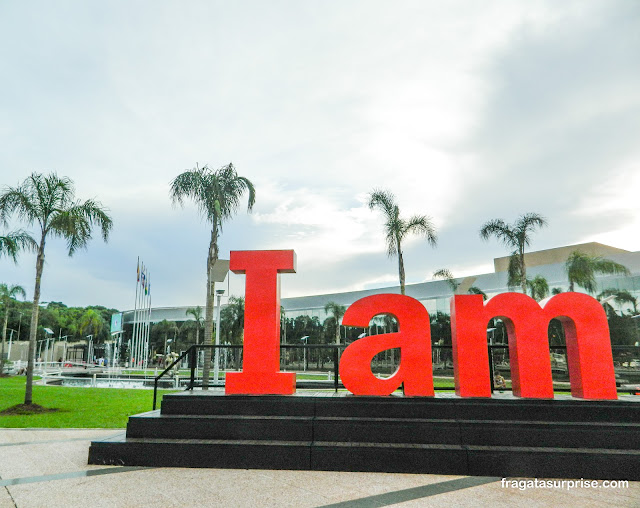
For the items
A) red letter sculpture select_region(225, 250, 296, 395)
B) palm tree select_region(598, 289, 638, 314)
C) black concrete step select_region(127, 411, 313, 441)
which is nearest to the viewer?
black concrete step select_region(127, 411, 313, 441)

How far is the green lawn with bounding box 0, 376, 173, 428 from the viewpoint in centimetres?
1167

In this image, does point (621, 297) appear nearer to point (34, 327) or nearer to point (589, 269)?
point (589, 269)

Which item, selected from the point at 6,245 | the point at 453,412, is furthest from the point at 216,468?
the point at 6,245

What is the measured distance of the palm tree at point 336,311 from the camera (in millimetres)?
47969

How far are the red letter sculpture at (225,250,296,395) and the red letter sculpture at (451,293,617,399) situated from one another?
333cm

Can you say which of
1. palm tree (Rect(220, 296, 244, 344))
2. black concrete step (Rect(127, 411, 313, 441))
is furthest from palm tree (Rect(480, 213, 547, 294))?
palm tree (Rect(220, 296, 244, 344))

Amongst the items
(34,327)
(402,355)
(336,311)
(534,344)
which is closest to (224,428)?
(402,355)

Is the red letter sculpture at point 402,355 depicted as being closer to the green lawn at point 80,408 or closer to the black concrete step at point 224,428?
the black concrete step at point 224,428

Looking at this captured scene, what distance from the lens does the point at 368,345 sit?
8242 mm

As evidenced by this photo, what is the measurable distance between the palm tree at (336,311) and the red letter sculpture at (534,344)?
3954 centimetres

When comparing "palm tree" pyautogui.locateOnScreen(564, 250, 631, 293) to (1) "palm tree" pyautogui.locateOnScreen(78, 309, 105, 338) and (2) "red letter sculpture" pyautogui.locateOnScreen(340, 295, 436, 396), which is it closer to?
(2) "red letter sculpture" pyautogui.locateOnScreen(340, 295, 436, 396)

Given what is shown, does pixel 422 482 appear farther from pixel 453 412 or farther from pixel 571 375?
pixel 571 375

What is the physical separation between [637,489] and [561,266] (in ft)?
95.7

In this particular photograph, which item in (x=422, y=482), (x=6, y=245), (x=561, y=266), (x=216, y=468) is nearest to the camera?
(x=422, y=482)
